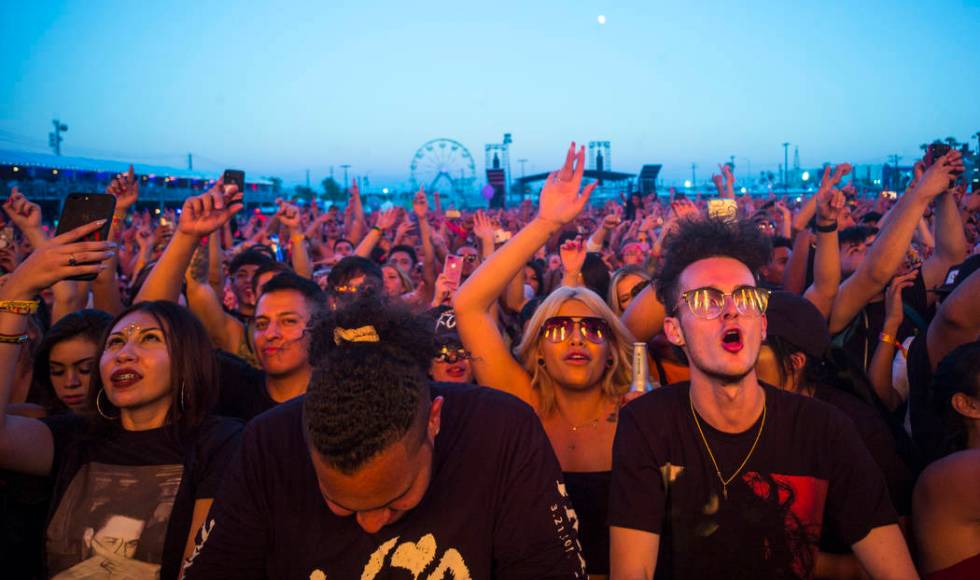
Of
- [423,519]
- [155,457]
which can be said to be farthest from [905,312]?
[155,457]

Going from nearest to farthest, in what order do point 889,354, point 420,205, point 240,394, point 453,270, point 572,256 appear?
point 240,394, point 889,354, point 572,256, point 453,270, point 420,205

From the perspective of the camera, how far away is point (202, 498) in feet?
7.52

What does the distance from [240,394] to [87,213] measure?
1236mm

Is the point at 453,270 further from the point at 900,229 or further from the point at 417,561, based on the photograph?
the point at 417,561

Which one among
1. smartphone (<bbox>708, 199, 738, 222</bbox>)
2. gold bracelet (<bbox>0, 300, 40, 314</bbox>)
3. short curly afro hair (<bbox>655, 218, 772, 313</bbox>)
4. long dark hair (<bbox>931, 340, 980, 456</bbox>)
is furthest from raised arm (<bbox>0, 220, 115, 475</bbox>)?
long dark hair (<bbox>931, 340, 980, 456</bbox>)

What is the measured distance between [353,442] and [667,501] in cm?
117

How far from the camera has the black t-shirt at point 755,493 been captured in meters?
2.00

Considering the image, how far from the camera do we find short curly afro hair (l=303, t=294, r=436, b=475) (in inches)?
57.0

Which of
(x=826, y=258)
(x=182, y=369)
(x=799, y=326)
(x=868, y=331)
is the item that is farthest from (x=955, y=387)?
(x=182, y=369)

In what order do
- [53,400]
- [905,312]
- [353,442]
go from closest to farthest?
1. [353,442]
2. [53,400]
3. [905,312]

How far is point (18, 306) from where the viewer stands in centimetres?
218

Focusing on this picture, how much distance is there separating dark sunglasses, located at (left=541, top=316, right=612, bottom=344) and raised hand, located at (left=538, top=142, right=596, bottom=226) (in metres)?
0.59

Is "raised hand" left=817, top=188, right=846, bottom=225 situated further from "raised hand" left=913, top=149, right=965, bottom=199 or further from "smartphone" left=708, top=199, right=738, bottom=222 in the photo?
"smartphone" left=708, top=199, right=738, bottom=222

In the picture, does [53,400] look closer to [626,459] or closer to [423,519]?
[423,519]
